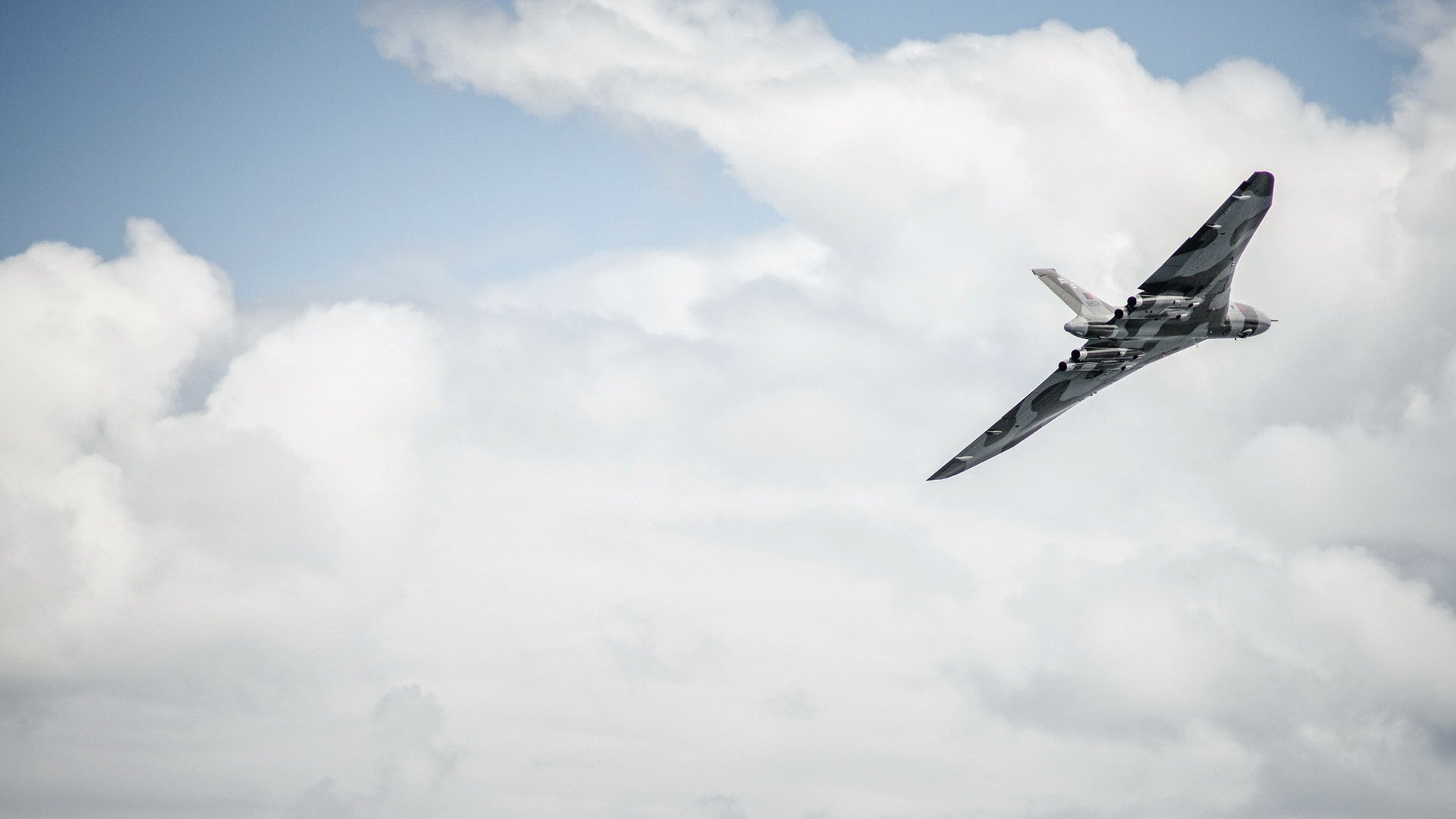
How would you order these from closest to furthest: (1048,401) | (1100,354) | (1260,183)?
(1260,183), (1100,354), (1048,401)

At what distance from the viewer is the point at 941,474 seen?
10650 cm

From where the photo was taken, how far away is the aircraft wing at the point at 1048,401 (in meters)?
96.9

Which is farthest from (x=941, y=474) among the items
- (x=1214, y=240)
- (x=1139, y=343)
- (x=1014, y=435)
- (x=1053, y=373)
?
(x=1214, y=240)

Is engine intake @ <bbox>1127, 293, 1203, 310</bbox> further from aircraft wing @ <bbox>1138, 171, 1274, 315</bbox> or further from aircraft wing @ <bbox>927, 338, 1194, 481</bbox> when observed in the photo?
aircraft wing @ <bbox>927, 338, 1194, 481</bbox>

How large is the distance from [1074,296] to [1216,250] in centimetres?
983

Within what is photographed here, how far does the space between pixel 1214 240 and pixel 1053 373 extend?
16211mm

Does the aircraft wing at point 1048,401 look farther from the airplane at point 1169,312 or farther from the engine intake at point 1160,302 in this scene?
the engine intake at point 1160,302

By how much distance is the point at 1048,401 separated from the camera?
102 metres

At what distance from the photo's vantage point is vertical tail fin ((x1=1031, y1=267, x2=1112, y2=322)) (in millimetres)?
89938

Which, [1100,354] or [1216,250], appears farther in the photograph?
[1100,354]

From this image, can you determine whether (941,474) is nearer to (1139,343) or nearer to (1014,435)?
(1014,435)

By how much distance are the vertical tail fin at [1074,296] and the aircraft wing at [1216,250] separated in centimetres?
343

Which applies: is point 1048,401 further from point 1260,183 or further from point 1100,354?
point 1260,183

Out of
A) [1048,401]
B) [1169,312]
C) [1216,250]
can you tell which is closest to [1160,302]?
[1169,312]
